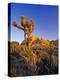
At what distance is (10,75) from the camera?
1.82 meters

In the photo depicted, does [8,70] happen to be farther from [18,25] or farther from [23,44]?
[18,25]

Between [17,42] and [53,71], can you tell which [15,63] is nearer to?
[17,42]

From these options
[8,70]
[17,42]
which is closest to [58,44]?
[17,42]

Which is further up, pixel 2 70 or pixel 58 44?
pixel 58 44

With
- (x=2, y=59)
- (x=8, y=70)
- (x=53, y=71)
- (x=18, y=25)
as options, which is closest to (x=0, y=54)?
(x=2, y=59)

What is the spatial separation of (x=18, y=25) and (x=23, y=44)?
179mm

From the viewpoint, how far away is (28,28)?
1.89m

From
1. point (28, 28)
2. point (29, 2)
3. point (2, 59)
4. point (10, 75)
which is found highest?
point (29, 2)

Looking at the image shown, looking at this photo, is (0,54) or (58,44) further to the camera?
(58,44)

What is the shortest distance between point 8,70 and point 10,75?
0.05 m

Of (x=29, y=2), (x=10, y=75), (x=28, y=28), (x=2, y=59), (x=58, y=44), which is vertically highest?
(x=29, y=2)

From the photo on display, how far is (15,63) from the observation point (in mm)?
1841

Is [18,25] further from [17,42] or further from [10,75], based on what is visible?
[10,75]

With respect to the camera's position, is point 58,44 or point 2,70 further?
point 58,44
